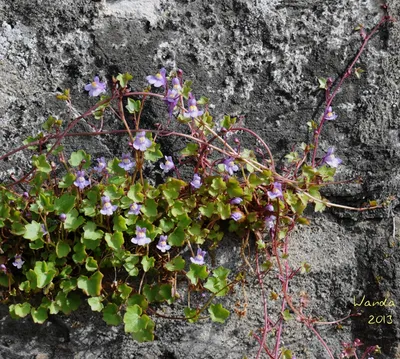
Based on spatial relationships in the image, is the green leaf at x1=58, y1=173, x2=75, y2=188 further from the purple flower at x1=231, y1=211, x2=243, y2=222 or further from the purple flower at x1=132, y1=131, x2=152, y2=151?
the purple flower at x1=231, y1=211, x2=243, y2=222

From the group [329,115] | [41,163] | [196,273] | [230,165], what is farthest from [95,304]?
[329,115]

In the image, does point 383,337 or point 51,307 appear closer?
point 51,307

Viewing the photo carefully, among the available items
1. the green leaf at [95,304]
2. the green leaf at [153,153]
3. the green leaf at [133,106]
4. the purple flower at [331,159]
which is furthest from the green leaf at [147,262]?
the purple flower at [331,159]

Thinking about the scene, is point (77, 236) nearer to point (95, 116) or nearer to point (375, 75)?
point (95, 116)

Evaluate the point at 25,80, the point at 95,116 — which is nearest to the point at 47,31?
the point at 25,80

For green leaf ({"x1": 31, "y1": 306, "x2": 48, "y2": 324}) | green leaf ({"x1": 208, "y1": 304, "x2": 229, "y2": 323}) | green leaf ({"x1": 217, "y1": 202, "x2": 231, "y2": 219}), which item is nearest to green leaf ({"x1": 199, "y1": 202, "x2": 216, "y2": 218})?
green leaf ({"x1": 217, "y1": 202, "x2": 231, "y2": 219})

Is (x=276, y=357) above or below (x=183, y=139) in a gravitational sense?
below

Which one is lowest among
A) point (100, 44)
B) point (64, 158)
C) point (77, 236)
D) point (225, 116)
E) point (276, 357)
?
point (276, 357)
